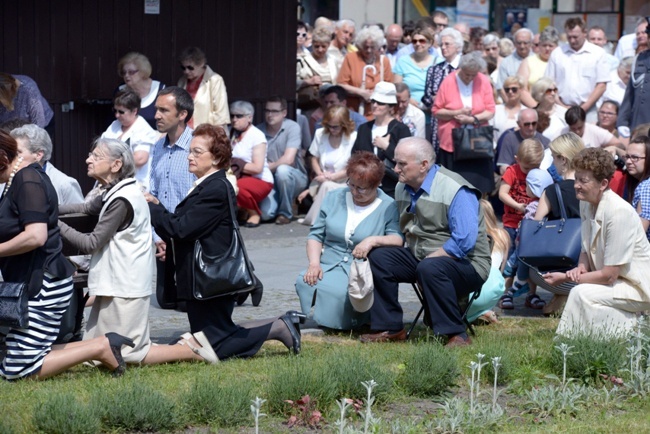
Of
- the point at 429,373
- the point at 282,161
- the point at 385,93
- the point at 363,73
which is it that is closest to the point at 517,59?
the point at 363,73

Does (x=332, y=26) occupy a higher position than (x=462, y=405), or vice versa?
(x=332, y=26)

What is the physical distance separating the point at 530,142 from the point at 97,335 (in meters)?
4.63

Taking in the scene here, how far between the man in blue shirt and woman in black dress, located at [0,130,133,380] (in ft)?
6.71

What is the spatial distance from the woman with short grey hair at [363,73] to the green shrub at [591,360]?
26.5 ft

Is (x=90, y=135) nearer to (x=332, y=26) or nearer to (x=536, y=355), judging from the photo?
(x=332, y=26)

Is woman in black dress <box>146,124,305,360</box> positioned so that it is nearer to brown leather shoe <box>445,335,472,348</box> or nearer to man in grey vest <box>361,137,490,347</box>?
man in grey vest <box>361,137,490,347</box>

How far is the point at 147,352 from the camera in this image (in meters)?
7.73

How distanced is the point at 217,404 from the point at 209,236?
5.42 ft

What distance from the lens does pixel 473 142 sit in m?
13.6

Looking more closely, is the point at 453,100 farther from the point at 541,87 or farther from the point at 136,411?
the point at 136,411

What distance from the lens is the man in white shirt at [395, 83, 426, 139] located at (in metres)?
13.9

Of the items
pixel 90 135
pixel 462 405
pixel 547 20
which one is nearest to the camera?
pixel 462 405

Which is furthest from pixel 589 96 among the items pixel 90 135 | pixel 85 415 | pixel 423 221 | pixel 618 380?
pixel 85 415

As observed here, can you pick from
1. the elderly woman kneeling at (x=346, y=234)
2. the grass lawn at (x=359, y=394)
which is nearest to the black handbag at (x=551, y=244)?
the elderly woman kneeling at (x=346, y=234)
